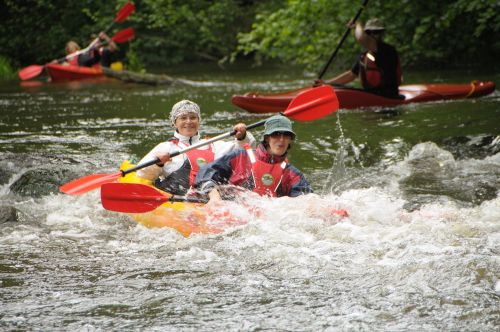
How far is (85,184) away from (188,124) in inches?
35.1

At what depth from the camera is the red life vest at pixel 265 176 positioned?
5199 millimetres

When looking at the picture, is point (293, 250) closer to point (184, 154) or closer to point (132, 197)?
point (132, 197)

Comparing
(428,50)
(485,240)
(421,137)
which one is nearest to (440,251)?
(485,240)

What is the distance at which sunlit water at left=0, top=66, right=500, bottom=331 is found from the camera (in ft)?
11.8

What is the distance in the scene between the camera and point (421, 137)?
800 centimetres

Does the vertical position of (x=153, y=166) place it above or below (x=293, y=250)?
above

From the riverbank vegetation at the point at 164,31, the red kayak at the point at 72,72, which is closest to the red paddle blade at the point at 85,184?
the riverbank vegetation at the point at 164,31

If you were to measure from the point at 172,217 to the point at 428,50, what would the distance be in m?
9.54

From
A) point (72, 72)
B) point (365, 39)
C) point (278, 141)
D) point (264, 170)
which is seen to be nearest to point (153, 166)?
point (264, 170)

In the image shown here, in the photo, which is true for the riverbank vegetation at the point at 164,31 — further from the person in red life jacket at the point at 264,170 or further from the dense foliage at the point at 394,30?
the person in red life jacket at the point at 264,170

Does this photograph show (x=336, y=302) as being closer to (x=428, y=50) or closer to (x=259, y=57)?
(x=428, y=50)

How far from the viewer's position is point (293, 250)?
450cm

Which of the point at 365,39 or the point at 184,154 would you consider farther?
the point at 365,39

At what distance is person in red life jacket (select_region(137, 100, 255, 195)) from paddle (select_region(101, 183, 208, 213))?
1.56 ft
